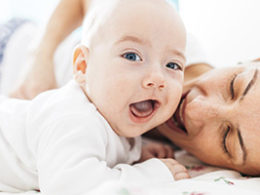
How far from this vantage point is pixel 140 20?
843mm

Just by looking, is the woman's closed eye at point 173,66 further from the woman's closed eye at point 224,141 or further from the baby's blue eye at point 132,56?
the woman's closed eye at point 224,141

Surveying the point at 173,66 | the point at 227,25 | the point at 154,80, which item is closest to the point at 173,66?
the point at 173,66

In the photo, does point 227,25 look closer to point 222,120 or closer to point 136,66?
point 222,120

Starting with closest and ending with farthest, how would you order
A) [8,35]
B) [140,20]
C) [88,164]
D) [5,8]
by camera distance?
1. [88,164]
2. [140,20]
3. [8,35]
4. [5,8]

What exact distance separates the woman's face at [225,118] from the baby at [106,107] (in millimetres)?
170

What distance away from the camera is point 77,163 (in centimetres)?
73

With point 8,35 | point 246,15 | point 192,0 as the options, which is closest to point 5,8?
point 8,35

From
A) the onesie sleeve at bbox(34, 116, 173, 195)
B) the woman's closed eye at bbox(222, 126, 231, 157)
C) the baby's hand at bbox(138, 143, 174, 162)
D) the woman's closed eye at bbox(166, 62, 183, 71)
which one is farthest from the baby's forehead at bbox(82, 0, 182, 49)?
the baby's hand at bbox(138, 143, 174, 162)

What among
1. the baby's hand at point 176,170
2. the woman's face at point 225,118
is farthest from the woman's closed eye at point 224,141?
the baby's hand at point 176,170

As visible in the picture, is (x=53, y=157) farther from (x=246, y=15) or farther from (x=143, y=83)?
(x=246, y=15)

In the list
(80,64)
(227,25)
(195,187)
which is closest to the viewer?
(195,187)

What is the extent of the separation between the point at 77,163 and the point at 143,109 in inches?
10.6

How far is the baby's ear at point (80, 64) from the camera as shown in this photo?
0.93m

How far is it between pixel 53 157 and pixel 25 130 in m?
0.22
